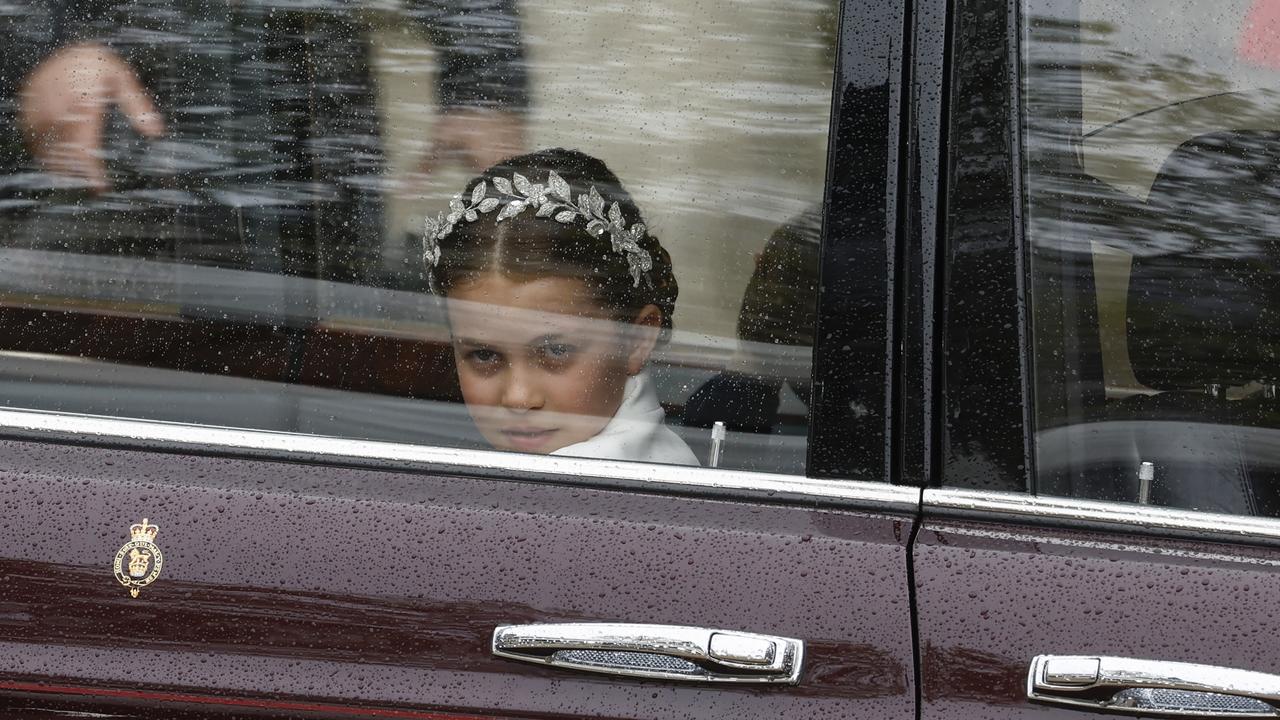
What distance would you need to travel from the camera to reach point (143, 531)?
1.41m

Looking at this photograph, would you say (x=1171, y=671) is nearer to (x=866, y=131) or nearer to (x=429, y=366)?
(x=866, y=131)

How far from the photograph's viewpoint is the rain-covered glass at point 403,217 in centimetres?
150

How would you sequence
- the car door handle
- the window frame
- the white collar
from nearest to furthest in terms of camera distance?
the car door handle < the window frame < the white collar

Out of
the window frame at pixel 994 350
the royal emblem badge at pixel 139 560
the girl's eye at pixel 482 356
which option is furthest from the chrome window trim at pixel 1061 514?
the royal emblem badge at pixel 139 560

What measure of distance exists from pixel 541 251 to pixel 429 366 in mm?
193

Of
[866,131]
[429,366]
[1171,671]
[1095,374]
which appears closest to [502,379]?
[429,366]

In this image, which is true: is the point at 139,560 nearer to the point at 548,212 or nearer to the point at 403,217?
the point at 403,217

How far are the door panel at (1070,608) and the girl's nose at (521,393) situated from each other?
48 cm

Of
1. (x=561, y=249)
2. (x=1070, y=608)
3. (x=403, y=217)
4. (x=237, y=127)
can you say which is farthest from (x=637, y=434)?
(x=237, y=127)

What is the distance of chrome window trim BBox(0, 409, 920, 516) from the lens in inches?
54.4

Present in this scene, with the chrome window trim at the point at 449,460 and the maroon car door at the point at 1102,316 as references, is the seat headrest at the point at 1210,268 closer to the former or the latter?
Answer: the maroon car door at the point at 1102,316

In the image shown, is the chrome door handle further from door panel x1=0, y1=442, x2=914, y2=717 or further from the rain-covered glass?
the rain-covered glass

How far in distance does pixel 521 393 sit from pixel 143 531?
44 centimetres

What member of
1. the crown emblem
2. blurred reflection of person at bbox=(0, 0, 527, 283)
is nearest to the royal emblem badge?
the crown emblem
